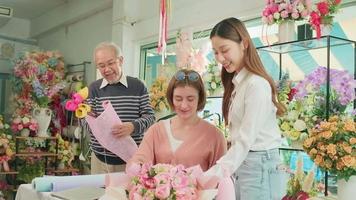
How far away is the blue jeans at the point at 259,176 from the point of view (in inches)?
54.0

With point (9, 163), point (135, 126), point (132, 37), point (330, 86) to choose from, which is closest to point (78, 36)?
point (132, 37)

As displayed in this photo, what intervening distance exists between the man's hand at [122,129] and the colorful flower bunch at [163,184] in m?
0.83

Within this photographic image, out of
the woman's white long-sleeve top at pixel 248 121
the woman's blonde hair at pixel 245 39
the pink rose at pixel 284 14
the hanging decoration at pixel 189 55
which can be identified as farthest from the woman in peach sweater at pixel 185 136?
the hanging decoration at pixel 189 55

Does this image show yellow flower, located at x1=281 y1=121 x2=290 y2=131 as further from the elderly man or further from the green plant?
the green plant

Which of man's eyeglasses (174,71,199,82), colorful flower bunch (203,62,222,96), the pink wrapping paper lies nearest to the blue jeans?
man's eyeglasses (174,71,199,82)

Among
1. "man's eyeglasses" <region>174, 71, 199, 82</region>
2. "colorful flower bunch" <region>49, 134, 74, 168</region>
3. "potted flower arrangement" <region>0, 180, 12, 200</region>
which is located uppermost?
"man's eyeglasses" <region>174, 71, 199, 82</region>

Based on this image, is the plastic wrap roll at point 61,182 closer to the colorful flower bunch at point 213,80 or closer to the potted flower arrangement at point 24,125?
the colorful flower bunch at point 213,80

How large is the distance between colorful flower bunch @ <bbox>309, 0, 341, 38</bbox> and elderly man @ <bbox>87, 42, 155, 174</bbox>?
1008 millimetres

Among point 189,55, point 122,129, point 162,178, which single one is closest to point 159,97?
point 189,55

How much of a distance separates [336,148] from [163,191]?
749 mm

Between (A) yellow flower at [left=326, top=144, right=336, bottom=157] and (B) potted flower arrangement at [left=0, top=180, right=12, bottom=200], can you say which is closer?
(A) yellow flower at [left=326, top=144, right=336, bottom=157]

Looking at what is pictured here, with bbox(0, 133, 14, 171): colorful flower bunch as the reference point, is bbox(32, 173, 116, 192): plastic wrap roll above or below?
above

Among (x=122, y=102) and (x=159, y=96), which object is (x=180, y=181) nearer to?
(x=122, y=102)

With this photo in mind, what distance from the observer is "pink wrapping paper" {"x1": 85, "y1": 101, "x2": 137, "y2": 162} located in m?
1.89
